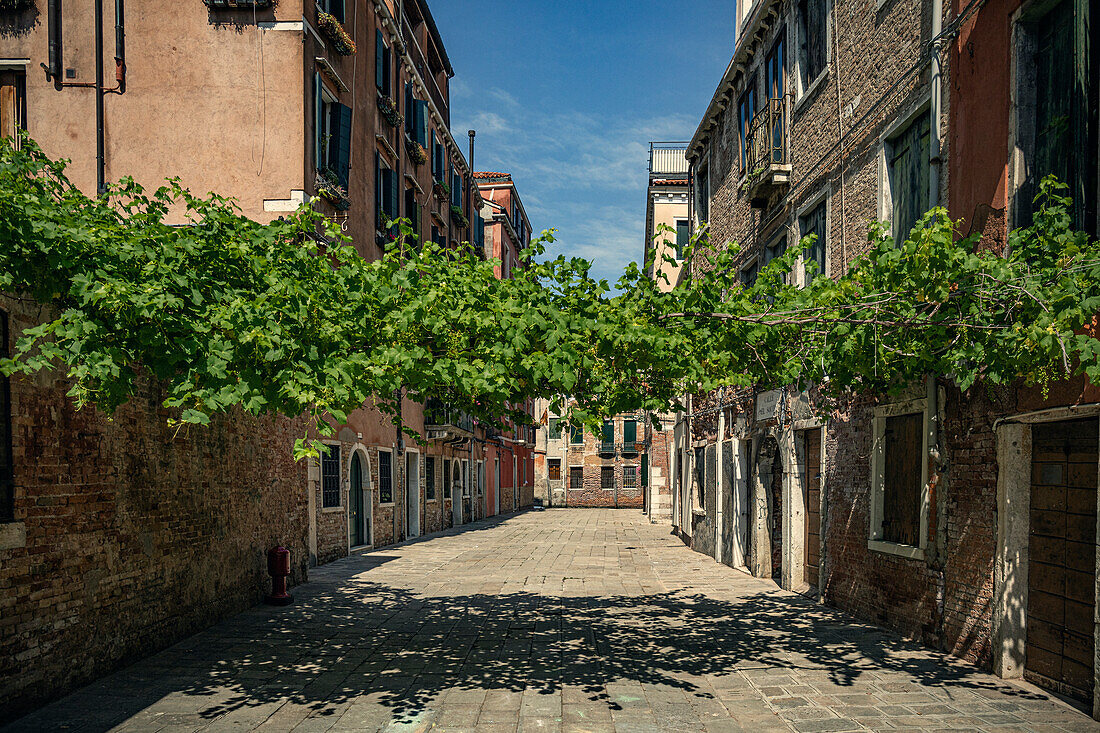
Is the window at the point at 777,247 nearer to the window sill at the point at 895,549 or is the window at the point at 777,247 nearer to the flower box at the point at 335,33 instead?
the window sill at the point at 895,549

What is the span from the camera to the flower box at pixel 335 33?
14219 mm

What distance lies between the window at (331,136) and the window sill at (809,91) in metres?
8.00

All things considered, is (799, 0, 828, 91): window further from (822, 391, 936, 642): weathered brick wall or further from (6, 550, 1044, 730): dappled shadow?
(6, 550, 1044, 730): dappled shadow

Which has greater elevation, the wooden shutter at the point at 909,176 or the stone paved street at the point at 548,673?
the wooden shutter at the point at 909,176

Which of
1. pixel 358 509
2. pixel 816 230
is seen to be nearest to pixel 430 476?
pixel 358 509

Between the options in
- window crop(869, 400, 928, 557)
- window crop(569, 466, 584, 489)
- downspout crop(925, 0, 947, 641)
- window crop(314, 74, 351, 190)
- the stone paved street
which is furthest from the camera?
window crop(569, 466, 584, 489)

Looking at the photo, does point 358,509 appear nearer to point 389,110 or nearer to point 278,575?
point 278,575

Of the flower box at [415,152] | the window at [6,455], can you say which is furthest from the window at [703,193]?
the window at [6,455]

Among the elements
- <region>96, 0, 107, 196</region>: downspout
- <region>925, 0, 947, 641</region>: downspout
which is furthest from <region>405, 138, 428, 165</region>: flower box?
<region>925, 0, 947, 641</region>: downspout

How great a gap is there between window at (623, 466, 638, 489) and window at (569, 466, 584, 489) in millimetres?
2610

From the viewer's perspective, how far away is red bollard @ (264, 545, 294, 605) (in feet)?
34.5

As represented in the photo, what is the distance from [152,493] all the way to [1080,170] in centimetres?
835

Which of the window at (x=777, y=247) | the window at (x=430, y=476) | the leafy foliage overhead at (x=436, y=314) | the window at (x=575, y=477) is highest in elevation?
the window at (x=777, y=247)

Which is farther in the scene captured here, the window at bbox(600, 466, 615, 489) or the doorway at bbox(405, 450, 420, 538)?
the window at bbox(600, 466, 615, 489)
